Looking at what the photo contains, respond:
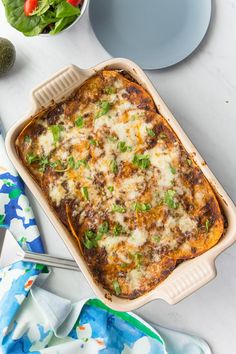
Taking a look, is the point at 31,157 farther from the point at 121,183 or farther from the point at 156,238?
the point at 156,238

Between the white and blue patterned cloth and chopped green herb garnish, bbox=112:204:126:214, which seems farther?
the white and blue patterned cloth

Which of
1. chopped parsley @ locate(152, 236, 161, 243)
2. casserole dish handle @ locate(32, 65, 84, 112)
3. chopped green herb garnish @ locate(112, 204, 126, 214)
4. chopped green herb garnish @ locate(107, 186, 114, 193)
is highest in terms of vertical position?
casserole dish handle @ locate(32, 65, 84, 112)

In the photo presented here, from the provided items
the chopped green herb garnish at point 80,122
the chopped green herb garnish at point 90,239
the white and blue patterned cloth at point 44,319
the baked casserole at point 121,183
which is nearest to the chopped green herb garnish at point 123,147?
the baked casserole at point 121,183

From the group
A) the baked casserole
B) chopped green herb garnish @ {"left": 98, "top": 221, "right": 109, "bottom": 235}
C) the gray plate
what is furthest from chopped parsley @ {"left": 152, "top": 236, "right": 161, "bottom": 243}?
the gray plate

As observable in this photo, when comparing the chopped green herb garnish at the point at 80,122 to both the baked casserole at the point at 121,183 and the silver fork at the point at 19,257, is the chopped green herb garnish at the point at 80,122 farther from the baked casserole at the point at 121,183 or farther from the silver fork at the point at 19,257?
the silver fork at the point at 19,257

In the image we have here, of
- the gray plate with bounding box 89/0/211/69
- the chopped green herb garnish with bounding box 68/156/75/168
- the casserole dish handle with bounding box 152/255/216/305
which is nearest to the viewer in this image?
the casserole dish handle with bounding box 152/255/216/305

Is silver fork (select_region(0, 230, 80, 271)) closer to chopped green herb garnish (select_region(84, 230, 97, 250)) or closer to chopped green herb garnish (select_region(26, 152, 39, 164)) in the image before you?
chopped green herb garnish (select_region(84, 230, 97, 250))
